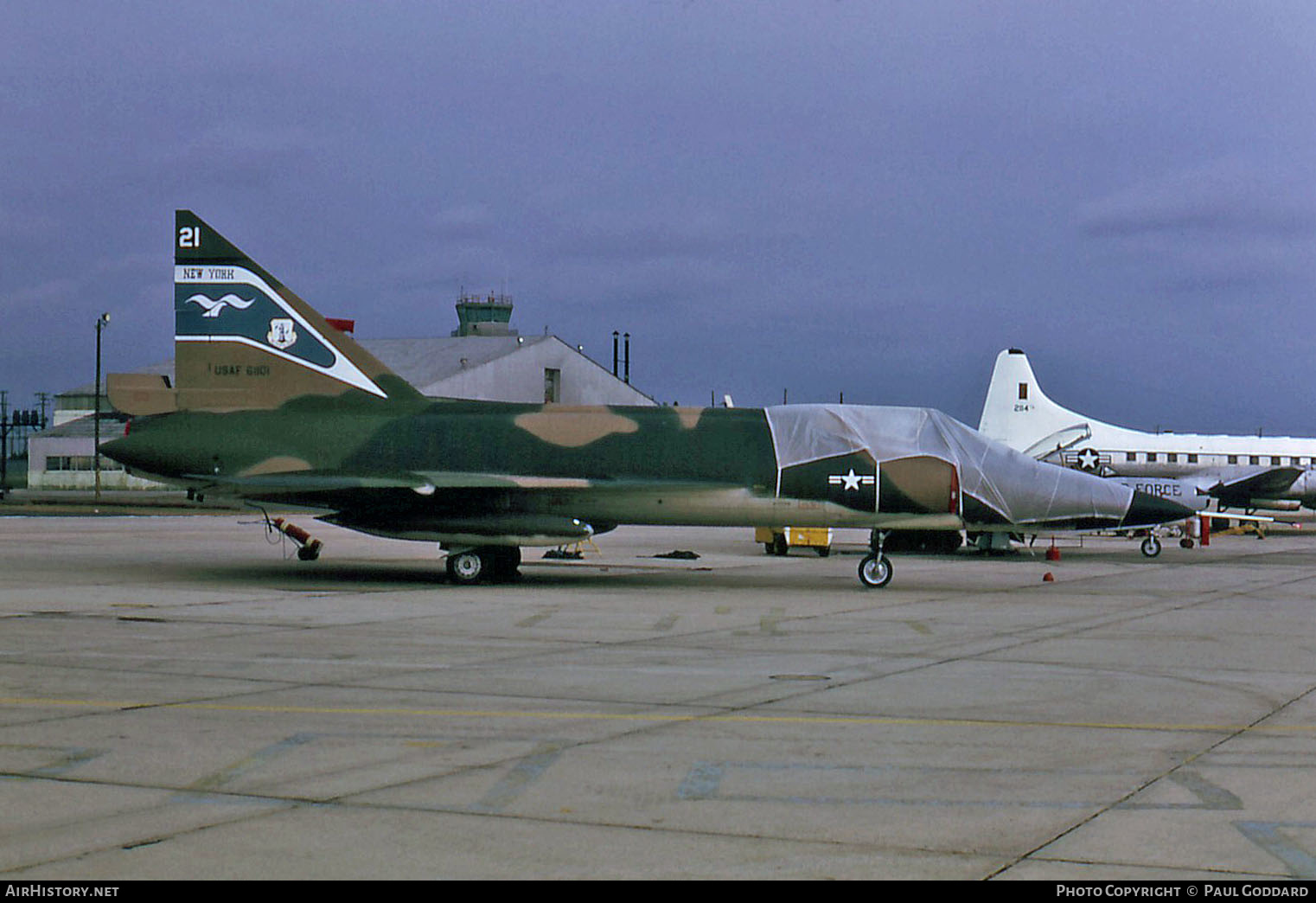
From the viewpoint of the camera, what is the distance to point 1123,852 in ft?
19.8

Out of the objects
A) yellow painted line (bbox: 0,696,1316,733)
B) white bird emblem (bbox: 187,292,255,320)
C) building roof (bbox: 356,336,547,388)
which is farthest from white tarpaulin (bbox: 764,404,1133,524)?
building roof (bbox: 356,336,547,388)

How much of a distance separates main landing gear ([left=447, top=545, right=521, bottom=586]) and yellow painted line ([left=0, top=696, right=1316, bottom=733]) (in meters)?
12.1

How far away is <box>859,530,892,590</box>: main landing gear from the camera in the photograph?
2209 cm

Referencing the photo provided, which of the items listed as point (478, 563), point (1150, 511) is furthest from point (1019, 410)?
point (478, 563)

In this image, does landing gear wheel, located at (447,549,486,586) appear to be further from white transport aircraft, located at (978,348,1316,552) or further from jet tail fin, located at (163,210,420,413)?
white transport aircraft, located at (978,348,1316,552)

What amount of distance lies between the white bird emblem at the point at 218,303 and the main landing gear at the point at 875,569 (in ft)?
35.9

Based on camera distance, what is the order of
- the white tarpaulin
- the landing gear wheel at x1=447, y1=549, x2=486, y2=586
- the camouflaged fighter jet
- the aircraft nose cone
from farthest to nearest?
the aircraft nose cone → the landing gear wheel at x1=447, y1=549, x2=486, y2=586 → the white tarpaulin → the camouflaged fighter jet

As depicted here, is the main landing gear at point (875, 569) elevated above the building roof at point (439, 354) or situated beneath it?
situated beneath

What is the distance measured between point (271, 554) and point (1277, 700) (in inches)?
890

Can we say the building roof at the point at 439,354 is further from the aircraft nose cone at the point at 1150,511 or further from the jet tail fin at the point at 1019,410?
the aircraft nose cone at the point at 1150,511

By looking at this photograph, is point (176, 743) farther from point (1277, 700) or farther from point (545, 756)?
point (1277, 700)

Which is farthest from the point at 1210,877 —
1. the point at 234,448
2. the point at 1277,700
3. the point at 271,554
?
the point at 271,554

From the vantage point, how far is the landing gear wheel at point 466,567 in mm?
21875

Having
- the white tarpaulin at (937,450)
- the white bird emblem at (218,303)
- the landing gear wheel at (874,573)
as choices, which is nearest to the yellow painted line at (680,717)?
the white tarpaulin at (937,450)
